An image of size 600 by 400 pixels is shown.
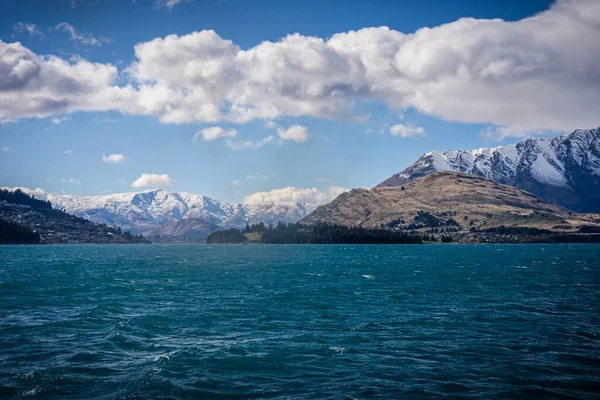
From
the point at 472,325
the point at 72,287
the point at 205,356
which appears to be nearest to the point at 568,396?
the point at 472,325

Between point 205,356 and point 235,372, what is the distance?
5474 millimetres

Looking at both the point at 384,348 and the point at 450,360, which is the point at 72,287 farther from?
the point at 450,360

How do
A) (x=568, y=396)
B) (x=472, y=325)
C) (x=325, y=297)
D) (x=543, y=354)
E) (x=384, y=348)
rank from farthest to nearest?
(x=325, y=297), (x=472, y=325), (x=384, y=348), (x=543, y=354), (x=568, y=396)

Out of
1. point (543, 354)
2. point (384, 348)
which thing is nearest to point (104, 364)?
Result: point (384, 348)

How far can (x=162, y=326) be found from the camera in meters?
56.7

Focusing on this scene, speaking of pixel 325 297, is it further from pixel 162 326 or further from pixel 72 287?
pixel 72 287

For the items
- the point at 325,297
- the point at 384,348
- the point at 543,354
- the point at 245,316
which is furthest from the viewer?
the point at 325,297

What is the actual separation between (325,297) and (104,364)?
4781cm

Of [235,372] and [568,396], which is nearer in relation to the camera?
[568,396]

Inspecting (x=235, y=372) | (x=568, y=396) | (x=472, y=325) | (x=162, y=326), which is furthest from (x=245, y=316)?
(x=568, y=396)

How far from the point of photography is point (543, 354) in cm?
4297

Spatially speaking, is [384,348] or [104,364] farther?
[384,348]

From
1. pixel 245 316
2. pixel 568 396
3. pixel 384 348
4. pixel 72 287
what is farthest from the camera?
pixel 72 287

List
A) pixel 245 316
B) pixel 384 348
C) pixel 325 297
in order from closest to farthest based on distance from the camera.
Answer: pixel 384 348 → pixel 245 316 → pixel 325 297
